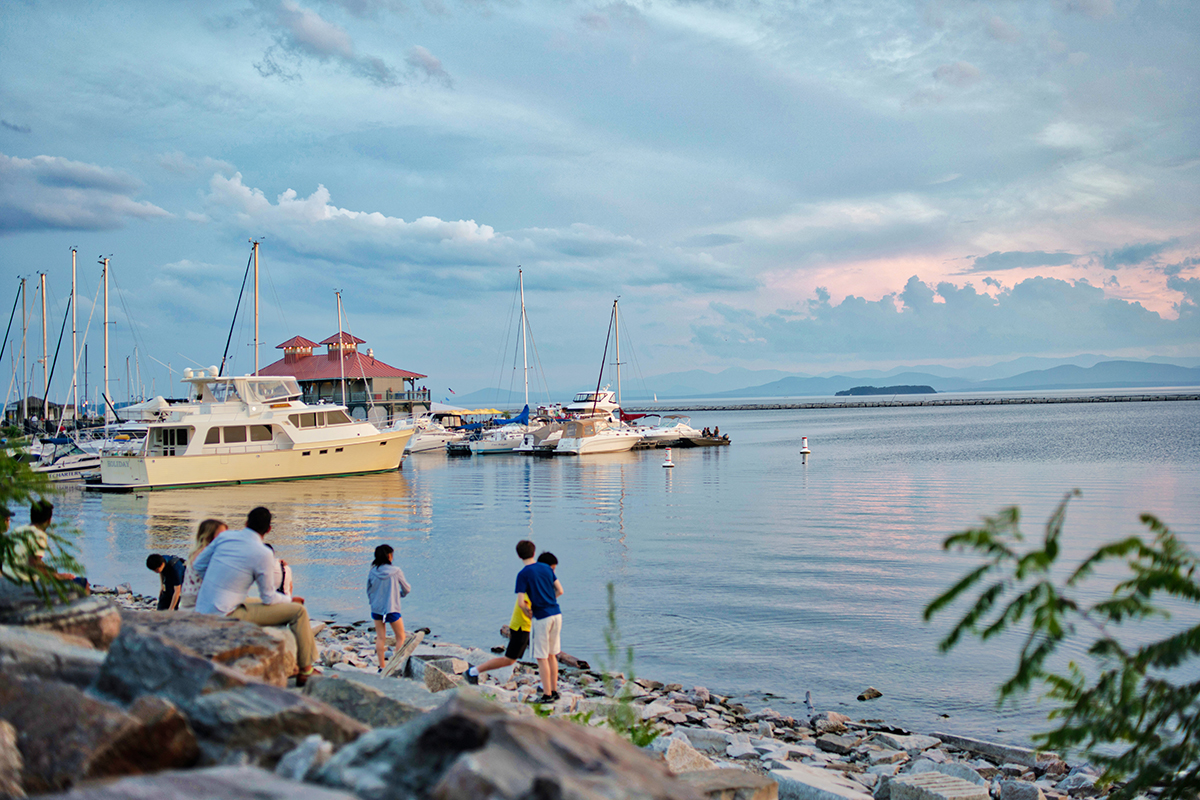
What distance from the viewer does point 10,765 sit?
3.25m

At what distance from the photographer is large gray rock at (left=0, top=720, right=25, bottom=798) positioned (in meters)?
3.16

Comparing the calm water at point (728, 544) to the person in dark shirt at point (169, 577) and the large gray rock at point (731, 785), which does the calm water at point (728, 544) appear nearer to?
the large gray rock at point (731, 785)

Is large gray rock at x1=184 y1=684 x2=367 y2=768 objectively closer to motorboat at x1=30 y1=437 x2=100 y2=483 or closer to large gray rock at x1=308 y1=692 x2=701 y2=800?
large gray rock at x1=308 y1=692 x2=701 y2=800

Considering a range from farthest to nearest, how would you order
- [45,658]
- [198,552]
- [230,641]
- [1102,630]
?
[198,552]
[230,641]
[45,658]
[1102,630]

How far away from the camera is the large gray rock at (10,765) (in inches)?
124

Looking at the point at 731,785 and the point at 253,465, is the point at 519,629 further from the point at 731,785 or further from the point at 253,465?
the point at 253,465

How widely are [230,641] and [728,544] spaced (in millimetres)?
17341

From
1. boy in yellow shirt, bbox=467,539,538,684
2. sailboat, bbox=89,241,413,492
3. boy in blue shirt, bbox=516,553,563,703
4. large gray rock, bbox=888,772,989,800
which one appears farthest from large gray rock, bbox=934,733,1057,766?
sailboat, bbox=89,241,413,492

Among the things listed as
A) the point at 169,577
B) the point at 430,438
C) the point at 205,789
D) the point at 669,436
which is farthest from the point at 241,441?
the point at 205,789

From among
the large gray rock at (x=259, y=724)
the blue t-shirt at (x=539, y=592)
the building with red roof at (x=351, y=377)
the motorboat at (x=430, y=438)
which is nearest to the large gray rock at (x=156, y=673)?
the large gray rock at (x=259, y=724)

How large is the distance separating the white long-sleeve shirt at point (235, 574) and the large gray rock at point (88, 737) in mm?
3311

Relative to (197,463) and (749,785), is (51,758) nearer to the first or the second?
(749,785)

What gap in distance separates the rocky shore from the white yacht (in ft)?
111

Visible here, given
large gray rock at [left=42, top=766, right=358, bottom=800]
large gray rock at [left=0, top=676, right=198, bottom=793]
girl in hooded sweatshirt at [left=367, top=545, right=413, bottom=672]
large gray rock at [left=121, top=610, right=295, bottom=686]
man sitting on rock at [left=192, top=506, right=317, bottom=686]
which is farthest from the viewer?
girl in hooded sweatshirt at [left=367, top=545, right=413, bottom=672]
